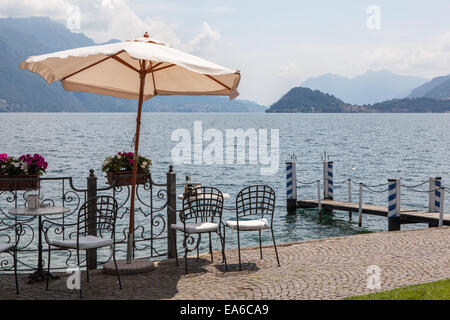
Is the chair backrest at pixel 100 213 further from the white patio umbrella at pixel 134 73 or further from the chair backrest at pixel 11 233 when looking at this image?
the chair backrest at pixel 11 233

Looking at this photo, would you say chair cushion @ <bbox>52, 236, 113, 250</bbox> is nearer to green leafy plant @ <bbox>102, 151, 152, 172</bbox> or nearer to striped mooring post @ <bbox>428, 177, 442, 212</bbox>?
green leafy plant @ <bbox>102, 151, 152, 172</bbox>

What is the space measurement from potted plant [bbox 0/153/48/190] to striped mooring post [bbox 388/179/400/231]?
11.7m

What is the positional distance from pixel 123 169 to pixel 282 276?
3.14m

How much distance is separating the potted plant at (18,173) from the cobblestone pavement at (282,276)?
134cm

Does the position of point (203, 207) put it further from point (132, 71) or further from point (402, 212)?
point (402, 212)

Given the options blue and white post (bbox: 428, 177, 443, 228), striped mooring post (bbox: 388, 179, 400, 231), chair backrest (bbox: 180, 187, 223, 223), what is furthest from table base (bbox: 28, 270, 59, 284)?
blue and white post (bbox: 428, 177, 443, 228)

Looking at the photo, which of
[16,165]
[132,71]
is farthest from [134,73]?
[16,165]

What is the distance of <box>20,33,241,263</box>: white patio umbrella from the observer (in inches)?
258

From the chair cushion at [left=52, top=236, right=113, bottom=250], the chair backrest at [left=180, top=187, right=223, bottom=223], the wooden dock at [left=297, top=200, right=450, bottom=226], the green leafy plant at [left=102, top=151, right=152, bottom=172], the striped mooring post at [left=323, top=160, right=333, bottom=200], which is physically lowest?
the wooden dock at [left=297, top=200, right=450, bottom=226]

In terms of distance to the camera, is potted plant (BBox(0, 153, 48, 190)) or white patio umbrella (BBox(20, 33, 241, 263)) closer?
white patio umbrella (BBox(20, 33, 241, 263))

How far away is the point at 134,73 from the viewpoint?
338 inches

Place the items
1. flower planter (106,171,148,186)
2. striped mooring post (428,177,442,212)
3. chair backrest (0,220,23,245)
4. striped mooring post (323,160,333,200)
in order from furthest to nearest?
striped mooring post (323,160,333,200) → striped mooring post (428,177,442,212) → flower planter (106,171,148,186) → chair backrest (0,220,23,245)
